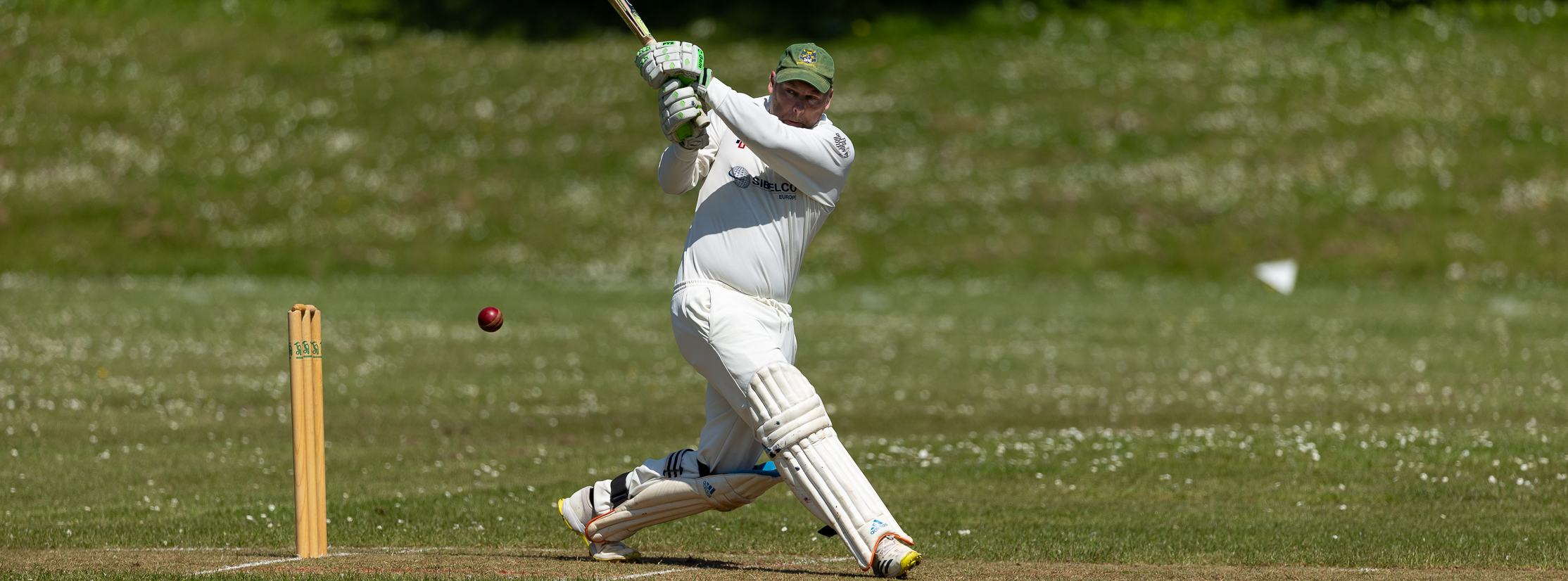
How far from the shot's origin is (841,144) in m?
8.49

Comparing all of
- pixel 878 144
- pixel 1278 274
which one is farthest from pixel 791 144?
pixel 878 144

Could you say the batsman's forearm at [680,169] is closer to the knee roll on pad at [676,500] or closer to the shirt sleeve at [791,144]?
the shirt sleeve at [791,144]

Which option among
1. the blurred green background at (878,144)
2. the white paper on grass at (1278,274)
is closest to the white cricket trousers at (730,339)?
the white paper on grass at (1278,274)

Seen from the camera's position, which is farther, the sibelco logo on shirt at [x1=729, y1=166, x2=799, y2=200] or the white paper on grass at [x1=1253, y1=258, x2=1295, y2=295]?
the white paper on grass at [x1=1253, y1=258, x2=1295, y2=295]

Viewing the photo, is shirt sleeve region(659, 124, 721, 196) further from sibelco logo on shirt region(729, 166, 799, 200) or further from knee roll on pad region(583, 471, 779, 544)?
knee roll on pad region(583, 471, 779, 544)

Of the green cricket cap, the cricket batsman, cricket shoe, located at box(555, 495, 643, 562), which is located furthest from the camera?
cricket shoe, located at box(555, 495, 643, 562)

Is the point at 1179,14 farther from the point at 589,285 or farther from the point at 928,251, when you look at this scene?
the point at 589,285

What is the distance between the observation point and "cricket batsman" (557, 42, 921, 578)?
812 cm

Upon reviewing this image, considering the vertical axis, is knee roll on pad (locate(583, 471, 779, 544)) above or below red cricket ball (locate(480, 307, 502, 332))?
below

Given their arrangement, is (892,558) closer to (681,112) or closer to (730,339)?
(730,339)

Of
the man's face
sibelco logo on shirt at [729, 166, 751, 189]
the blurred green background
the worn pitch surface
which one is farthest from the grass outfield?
the blurred green background

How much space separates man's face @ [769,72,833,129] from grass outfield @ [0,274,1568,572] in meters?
2.91

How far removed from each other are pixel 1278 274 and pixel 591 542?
31.9 metres

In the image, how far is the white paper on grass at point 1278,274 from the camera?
37312 millimetres
